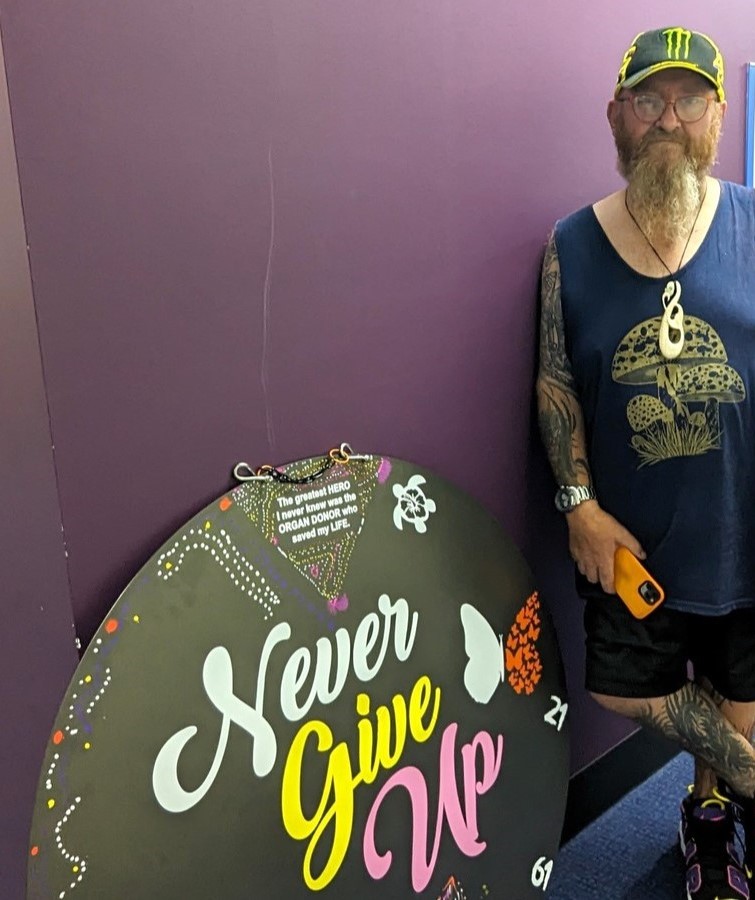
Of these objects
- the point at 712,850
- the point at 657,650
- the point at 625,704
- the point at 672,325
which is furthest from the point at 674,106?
the point at 712,850

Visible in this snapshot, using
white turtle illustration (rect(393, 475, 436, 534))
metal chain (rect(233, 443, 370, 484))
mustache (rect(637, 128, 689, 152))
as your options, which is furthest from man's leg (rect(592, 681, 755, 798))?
mustache (rect(637, 128, 689, 152))

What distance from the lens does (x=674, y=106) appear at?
1.28 metres

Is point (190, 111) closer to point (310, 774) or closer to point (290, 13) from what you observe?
point (290, 13)

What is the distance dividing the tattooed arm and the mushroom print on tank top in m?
0.09

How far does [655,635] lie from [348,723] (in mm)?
558

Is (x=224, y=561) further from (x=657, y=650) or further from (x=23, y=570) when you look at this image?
(x=657, y=650)

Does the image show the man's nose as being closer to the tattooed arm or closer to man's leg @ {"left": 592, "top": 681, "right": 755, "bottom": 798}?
the tattooed arm

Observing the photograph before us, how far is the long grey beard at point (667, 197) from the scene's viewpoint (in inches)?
50.6

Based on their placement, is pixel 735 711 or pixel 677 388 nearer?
pixel 677 388

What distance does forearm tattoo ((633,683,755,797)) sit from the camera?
55.6 inches

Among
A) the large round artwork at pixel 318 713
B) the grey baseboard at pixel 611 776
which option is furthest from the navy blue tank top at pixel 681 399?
the grey baseboard at pixel 611 776

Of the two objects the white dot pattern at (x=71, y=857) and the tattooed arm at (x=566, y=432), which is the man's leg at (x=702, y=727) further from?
the white dot pattern at (x=71, y=857)

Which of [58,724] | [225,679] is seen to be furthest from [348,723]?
[58,724]

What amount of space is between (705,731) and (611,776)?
40 centimetres
